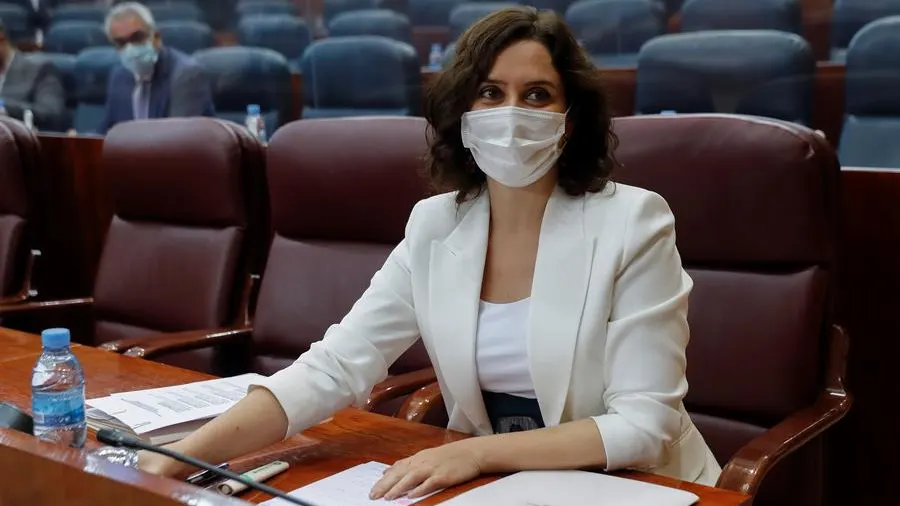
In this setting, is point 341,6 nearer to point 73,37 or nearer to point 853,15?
point 73,37

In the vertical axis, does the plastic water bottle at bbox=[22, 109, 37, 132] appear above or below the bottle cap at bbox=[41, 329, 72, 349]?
below

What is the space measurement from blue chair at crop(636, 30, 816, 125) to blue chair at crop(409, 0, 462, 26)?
5.49 feet

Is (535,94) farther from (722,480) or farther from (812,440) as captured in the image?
(812,440)

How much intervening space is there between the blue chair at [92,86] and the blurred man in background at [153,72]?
3.11 feet

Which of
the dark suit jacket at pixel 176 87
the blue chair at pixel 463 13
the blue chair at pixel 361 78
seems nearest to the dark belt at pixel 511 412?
the blue chair at pixel 361 78

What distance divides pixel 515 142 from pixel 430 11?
372 cm

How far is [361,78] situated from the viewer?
159 inches

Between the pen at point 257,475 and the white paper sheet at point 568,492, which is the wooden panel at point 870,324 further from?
the pen at point 257,475

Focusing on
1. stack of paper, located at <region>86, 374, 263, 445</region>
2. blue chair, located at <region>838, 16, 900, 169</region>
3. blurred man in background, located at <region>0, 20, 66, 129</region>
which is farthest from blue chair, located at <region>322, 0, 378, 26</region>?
stack of paper, located at <region>86, 374, 263, 445</region>

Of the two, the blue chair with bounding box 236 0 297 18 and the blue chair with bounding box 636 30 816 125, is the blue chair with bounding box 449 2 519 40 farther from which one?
the blue chair with bounding box 636 30 816 125

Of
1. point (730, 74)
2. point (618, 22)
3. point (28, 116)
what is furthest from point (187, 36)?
point (730, 74)

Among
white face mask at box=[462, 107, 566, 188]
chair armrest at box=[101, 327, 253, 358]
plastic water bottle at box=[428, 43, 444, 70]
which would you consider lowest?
chair armrest at box=[101, 327, 253, 358]

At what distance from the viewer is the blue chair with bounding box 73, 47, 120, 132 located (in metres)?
4.86

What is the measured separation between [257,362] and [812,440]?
1.11 meters
